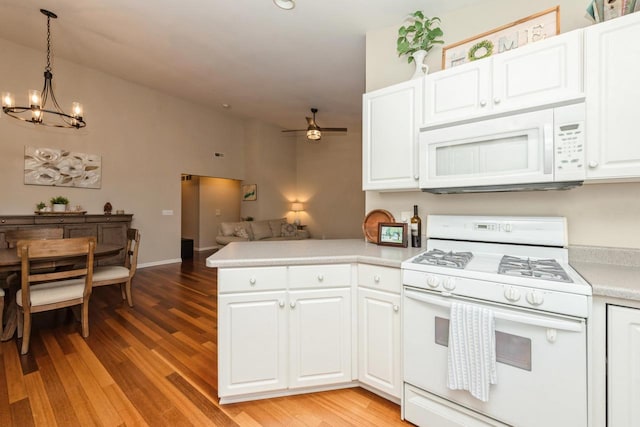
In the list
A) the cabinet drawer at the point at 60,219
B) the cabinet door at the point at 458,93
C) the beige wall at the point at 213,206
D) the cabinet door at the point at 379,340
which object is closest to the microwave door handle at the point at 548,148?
the cabinet door at the point at 458,93

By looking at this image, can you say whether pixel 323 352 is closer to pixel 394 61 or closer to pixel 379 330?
pixel 379 330

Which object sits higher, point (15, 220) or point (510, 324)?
point (15, 220)

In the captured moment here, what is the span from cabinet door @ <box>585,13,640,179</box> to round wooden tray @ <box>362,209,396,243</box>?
1248mm

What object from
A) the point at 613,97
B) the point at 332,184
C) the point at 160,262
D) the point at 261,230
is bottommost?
the point at 160,262

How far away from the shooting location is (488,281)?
127 cm

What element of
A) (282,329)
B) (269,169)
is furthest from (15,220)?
(269,169)

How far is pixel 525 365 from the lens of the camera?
1210 mm

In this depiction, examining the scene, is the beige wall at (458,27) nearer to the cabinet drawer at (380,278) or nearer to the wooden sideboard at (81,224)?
the cabinet drawer at (380,278)

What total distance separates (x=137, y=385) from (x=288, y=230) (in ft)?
17.7

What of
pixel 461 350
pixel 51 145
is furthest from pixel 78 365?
pixel 51 145

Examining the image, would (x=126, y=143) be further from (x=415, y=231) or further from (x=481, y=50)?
(x=481, y=50)

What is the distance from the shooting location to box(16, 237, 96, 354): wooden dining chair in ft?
7.10

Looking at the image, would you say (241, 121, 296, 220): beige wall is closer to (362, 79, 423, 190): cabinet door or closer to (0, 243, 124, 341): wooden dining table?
(0, 243, 124, 341): wooden dining table

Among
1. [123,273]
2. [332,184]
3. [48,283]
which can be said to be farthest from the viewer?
[332,184]
